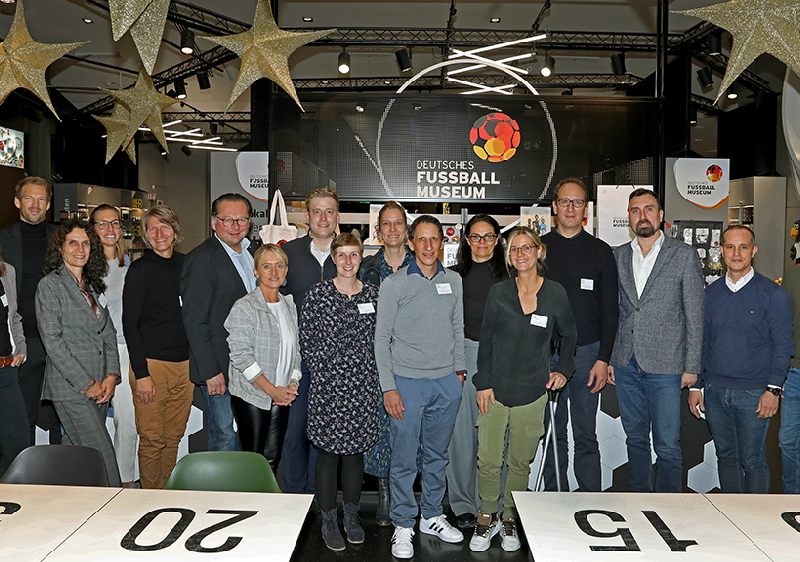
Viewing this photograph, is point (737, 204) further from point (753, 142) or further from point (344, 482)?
point (344, 482)

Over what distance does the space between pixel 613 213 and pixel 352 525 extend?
12.5 ft

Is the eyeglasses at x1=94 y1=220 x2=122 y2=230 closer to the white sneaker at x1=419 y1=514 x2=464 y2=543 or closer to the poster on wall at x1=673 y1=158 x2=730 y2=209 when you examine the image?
the white sneaker at x1=419 y1=514 x2=464 y2=543

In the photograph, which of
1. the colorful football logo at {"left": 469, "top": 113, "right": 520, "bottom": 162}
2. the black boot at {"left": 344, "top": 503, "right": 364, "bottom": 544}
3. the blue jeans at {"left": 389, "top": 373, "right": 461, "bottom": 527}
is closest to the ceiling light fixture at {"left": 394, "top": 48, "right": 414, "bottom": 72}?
the colorful football logo at {"left": 469, "top": 113, "right": 520, "bottom": 162}

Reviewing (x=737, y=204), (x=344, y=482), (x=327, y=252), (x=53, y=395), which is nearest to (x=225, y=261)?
(x=327, y=252)

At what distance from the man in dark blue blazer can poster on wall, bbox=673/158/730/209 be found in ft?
14.5

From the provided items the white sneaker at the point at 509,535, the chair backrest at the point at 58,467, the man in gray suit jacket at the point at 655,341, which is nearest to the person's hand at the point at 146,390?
the chair backrest at the point at 58,467

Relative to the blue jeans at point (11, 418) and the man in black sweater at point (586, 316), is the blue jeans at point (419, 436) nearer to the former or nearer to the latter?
the man in black sweater at point (586, 316)

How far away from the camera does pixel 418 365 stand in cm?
296

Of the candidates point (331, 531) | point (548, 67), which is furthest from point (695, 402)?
point (548, 67)

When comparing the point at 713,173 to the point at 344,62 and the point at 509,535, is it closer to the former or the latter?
the point at 509,535

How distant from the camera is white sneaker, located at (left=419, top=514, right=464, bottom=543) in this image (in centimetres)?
309

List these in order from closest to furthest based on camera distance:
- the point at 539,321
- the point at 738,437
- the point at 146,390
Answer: the point at 539,321
the point at 738,437
the point at 146,390

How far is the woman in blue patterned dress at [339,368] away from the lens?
294cm

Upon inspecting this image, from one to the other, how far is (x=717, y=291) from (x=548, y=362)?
1.05 m
